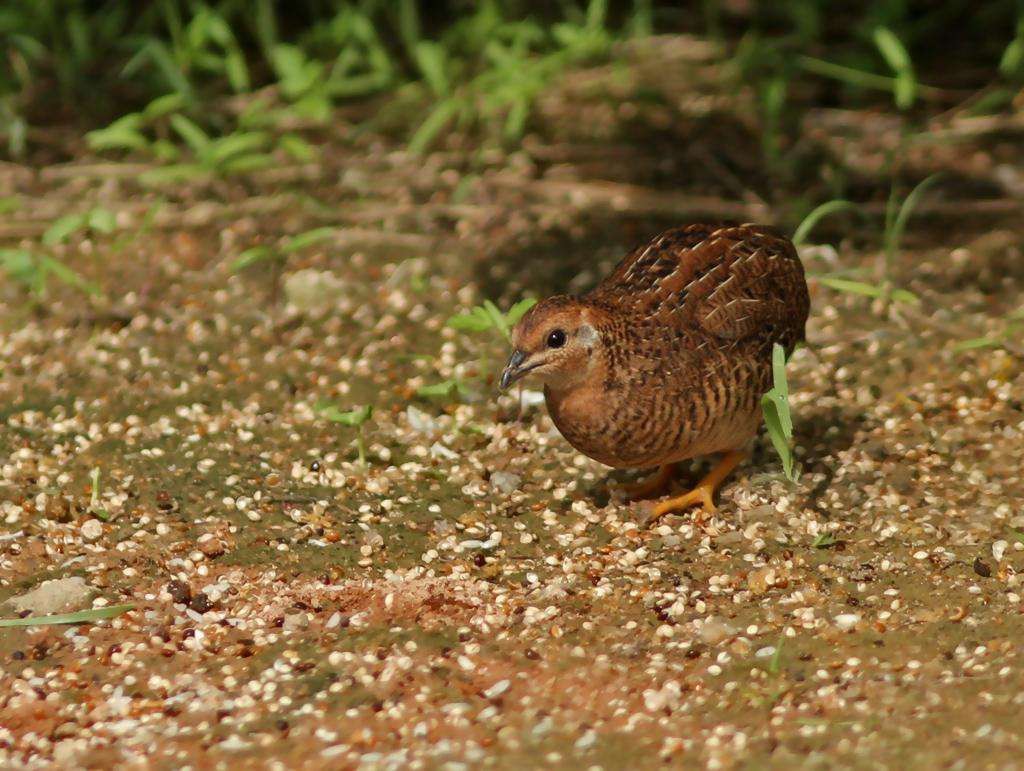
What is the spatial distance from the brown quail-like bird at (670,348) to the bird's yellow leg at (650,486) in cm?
16

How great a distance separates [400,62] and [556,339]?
414 centimetres

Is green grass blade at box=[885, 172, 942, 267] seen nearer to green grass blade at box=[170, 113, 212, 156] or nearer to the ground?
the ground

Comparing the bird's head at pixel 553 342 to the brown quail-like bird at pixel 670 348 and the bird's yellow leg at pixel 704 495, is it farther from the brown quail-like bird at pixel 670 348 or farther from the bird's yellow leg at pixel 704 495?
the bird's yellow leg at pixel 704 495

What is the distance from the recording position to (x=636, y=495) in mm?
4832

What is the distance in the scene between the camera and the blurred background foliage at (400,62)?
23.0ft

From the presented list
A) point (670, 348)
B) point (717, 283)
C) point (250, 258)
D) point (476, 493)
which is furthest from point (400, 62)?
point (670, 348)

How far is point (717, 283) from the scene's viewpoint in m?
4.56

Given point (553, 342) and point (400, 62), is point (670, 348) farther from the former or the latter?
point (400, 62)

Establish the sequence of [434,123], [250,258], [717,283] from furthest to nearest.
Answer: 1. [434,123]
2. [250,258]
3. [717,283]

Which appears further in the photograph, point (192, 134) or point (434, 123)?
point (434, 123)

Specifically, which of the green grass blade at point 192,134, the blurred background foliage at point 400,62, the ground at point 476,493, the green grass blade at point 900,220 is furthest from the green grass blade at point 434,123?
the green grass blade at point 900,220

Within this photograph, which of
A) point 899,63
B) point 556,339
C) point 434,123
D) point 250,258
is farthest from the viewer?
point 434,123

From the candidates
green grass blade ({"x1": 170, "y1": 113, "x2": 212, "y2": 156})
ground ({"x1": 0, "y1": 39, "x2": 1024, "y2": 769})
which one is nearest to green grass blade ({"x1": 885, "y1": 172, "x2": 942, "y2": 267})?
ground ({"x1": 0, "y1": 39, "x2": 1024, "y2": 769})

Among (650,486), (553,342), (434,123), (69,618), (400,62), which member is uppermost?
(400,62)
